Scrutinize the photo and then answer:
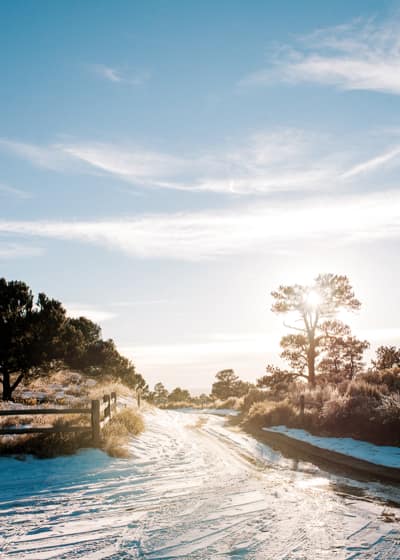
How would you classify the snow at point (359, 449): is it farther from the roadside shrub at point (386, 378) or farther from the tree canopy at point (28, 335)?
the tree canopy at point (28, 335)

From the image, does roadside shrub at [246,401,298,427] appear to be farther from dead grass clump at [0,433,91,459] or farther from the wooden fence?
dead grass clump at [0,433,91,459]

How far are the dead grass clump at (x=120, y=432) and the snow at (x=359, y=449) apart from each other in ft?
20.6

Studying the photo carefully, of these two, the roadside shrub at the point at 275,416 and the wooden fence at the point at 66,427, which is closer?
the wooden fence at the point at 66,427

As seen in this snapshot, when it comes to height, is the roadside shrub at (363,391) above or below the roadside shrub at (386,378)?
below

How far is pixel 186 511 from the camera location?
7523mm

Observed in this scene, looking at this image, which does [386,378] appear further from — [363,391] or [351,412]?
[351,412]

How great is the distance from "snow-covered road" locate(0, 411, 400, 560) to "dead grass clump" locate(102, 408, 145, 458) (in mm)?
523

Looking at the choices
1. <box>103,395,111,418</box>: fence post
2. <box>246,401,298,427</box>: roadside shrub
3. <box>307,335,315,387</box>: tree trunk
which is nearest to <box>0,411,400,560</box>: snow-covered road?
<box>103,395,111,418</box>: fence post

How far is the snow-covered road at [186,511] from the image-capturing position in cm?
579

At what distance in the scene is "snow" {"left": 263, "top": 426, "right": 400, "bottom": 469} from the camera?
466 inches

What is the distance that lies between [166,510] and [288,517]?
2094mm

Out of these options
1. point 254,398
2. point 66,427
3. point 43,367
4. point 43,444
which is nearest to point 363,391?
point 66,427

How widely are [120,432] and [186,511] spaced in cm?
706

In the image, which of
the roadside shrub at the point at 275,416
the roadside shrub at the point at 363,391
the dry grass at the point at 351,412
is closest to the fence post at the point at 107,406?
the dry grass at the point at 351,412
